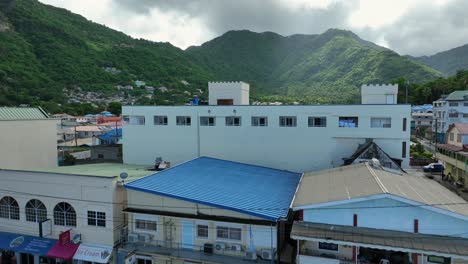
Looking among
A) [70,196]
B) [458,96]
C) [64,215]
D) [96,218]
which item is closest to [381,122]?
[96,218]

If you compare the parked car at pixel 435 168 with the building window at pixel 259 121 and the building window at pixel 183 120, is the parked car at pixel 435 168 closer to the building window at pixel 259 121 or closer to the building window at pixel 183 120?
the building window at pixel 259 121

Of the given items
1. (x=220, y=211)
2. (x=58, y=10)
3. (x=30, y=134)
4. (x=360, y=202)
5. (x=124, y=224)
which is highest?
(x=58, y=10)

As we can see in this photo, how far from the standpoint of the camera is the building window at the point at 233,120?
27.5 m

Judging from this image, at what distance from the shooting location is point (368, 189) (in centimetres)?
1359

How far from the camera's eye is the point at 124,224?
57.3 ft

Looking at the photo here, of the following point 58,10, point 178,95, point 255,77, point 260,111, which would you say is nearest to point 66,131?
point 178,95

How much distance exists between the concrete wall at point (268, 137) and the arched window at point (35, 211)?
493 inches

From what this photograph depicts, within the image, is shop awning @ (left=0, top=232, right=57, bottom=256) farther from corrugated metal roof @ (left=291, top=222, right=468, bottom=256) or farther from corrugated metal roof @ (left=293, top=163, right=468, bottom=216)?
corrugated metal roof @ (left=293, top=163, right=468, bottom=216)

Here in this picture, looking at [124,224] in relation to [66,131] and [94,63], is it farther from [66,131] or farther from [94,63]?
[94,63]

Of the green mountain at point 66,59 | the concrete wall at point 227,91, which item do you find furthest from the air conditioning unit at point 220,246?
the green mountain at point 66,59

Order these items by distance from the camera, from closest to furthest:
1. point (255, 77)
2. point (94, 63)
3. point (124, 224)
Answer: point (124, 224) < point (94, 63) < point (255, 77)

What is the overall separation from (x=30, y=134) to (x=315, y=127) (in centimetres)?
2504

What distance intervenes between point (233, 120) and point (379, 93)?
13924mm

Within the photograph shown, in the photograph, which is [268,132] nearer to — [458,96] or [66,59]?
[458,96]
